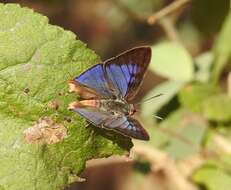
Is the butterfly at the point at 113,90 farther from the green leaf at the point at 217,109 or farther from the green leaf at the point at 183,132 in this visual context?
the green leaf at the point at 183,132

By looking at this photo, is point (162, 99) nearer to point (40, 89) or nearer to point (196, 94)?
point (196, 94)

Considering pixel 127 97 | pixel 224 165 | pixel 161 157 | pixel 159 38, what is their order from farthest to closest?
pixel 159 38 → pixel 161 157 → pixel 224 165 → pixel 127 97

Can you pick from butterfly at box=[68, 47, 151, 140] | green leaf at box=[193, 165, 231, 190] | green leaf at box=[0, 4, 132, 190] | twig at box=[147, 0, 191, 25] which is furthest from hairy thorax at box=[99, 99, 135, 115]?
twig at box=[147, 0, 191, 25]

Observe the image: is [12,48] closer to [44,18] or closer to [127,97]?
[44,18]

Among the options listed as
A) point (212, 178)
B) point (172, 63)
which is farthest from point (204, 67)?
point (212, 178)

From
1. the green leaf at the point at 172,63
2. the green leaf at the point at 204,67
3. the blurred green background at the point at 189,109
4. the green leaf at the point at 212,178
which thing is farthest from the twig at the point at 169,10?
the green leaf at the point at 212,178

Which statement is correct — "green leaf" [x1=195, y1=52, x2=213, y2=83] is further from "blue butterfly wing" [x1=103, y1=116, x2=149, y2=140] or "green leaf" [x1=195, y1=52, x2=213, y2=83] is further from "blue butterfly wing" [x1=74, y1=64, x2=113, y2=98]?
"blue butterfly wing" [x1=103, y1=116, x2=149, y2=140]

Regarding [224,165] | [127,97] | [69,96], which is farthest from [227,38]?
[69,96]
